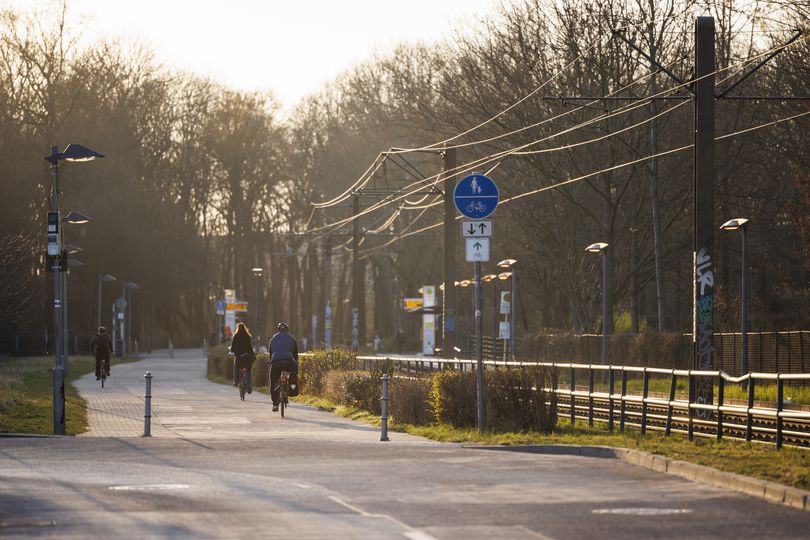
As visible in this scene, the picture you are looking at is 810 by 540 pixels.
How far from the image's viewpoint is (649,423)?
893 inches

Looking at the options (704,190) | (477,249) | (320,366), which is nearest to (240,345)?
(320,366)

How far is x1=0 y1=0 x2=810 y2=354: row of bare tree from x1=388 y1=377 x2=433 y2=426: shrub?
270 inches

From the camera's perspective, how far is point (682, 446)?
18250 mm

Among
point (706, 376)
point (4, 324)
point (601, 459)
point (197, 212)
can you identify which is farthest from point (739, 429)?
point (197, 212)

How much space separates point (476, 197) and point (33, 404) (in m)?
13.3

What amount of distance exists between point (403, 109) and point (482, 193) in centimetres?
4532

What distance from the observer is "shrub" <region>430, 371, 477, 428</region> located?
74.8 feet

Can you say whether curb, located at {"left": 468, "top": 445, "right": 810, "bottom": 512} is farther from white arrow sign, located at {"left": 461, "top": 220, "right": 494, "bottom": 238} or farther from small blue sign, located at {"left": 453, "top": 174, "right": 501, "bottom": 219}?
small blue sign, located at {"left": 453, "top": 174, "right": 501, "bottom": 219}

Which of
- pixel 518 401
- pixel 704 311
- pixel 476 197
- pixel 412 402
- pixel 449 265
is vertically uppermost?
pixel 449 265

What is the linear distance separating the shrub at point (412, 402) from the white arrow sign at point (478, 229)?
160 inches

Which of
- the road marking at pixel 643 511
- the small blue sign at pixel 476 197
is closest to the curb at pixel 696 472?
the road marking at pixel 643 511

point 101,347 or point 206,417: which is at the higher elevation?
point 101,347

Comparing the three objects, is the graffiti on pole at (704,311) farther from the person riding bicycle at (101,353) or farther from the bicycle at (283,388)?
the person riding bicycle at (101,353)

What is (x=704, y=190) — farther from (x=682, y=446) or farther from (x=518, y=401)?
(x=682, y=446)
